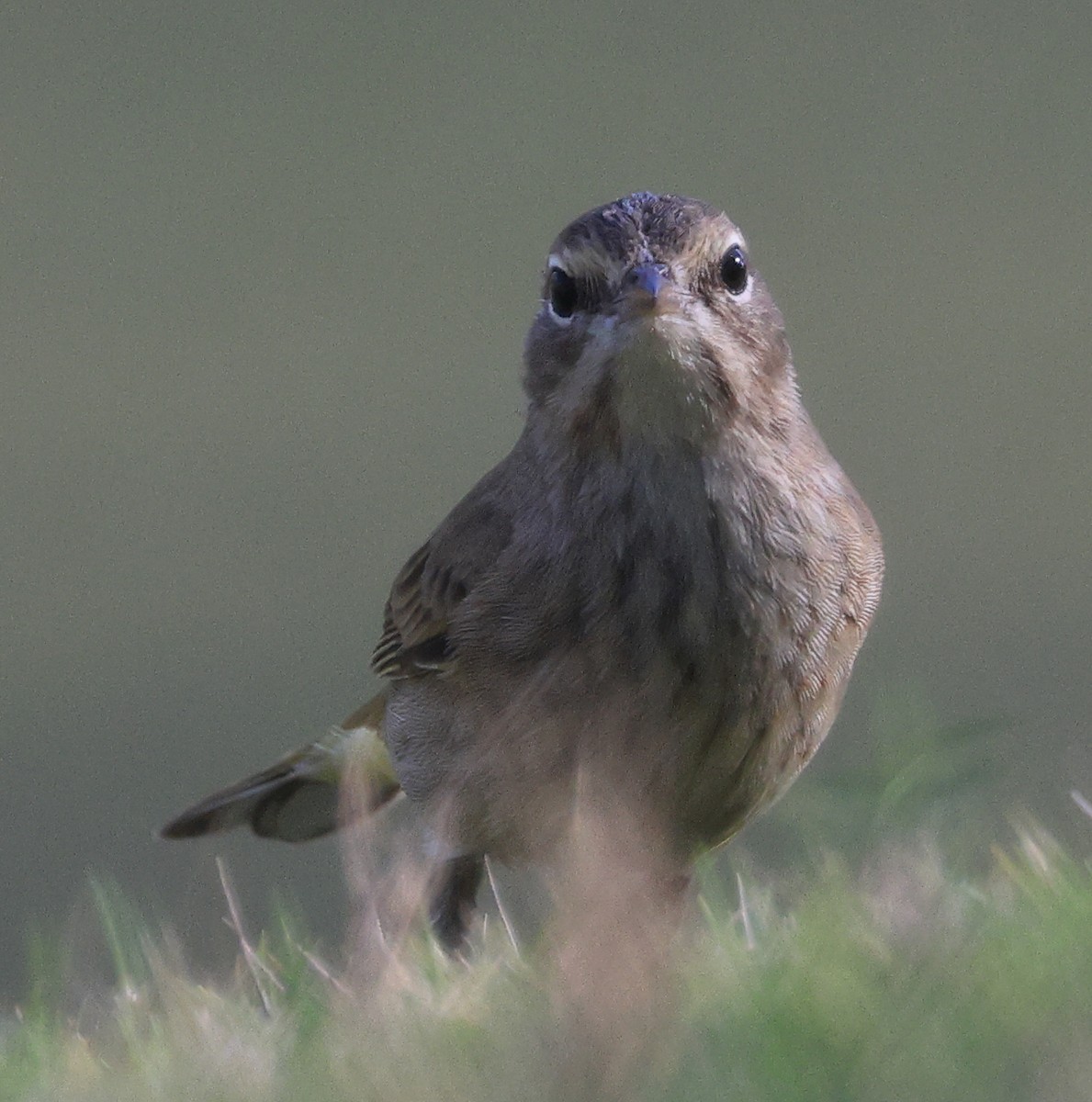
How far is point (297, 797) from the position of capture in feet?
21.8

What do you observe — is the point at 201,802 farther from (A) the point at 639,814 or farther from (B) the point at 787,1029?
(B) the point at 787,1029

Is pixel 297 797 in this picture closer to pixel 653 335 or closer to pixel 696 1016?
pixel 653 335

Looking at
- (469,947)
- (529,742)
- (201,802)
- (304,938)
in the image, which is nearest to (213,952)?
(304,938)

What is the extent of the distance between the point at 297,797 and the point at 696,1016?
11.9 ft

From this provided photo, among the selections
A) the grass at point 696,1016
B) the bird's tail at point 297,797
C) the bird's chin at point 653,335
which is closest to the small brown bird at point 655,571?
the bird's chin at point 653,335

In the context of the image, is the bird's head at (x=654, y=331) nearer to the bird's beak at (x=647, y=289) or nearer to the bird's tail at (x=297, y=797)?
the bird's beak at (x=647, y=289)

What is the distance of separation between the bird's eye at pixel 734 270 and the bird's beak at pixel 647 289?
30 centimetres

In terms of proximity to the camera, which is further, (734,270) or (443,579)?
(443,579)

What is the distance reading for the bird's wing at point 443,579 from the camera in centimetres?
539

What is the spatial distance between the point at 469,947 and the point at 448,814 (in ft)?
2.82

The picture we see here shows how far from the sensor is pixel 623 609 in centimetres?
488

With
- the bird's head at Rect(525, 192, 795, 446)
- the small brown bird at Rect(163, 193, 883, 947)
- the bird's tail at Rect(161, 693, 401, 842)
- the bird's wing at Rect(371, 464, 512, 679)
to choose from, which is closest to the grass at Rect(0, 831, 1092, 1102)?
the small brown bird at Rect(163, 193, 883, 947)

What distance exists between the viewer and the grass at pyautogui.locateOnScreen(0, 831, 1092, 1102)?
2.90m

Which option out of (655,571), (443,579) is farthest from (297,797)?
(655,571)
